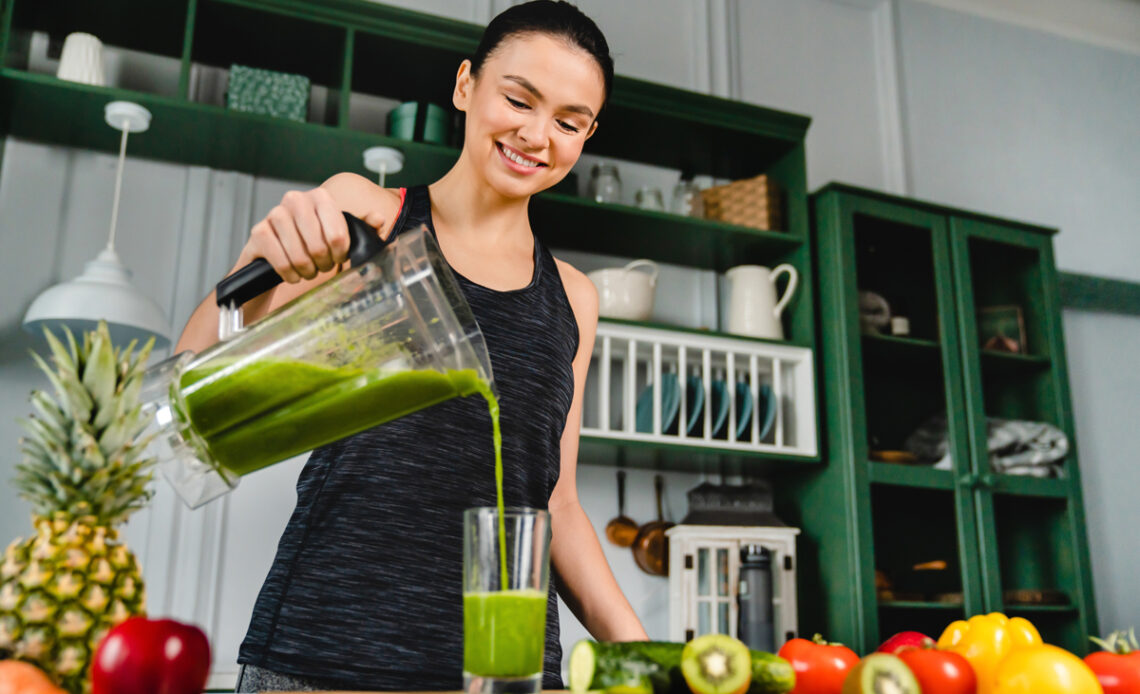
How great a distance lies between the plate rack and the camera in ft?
8.02

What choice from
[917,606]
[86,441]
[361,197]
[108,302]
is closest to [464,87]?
[361,197]

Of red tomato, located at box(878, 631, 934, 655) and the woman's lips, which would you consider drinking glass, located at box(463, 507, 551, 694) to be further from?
the woman's lips

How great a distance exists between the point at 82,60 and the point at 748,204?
185 cm

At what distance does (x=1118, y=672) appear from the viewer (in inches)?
30.6

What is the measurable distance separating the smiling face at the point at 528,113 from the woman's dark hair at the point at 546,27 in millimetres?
14

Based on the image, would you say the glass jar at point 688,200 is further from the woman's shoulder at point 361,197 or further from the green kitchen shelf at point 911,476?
the woman's shoulder at point 361,197

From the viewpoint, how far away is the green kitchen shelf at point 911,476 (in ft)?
8.37

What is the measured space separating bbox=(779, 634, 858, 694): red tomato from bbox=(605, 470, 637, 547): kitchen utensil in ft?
5.94

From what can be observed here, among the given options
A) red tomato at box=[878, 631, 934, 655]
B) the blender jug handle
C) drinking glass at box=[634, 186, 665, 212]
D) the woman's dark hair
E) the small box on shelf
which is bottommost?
red tomato at box=[878, 631, 934, 655]

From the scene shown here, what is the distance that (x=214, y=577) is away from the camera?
2.19m

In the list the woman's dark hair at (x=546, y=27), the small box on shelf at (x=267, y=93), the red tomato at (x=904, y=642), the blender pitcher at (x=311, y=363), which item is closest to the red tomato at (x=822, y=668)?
the red tomato at (x=904, y=642)

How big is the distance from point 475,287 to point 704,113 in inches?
69.9

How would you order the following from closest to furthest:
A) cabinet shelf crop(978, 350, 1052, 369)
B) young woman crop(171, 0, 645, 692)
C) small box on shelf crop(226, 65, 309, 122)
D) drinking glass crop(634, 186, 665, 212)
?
young woman crop(171, 0, 645, 692) → small box on shelf crop(226, 65, 309, 122) → drinking glass crop(634, 186, 665, 212) → cabinet shelf crop(978, 350, 1052, 369)

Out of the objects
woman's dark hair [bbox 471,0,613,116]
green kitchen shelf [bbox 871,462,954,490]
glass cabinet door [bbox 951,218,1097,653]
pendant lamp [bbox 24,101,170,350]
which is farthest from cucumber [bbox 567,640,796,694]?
glass cabinet door [bbox 951,218,1097,653]
